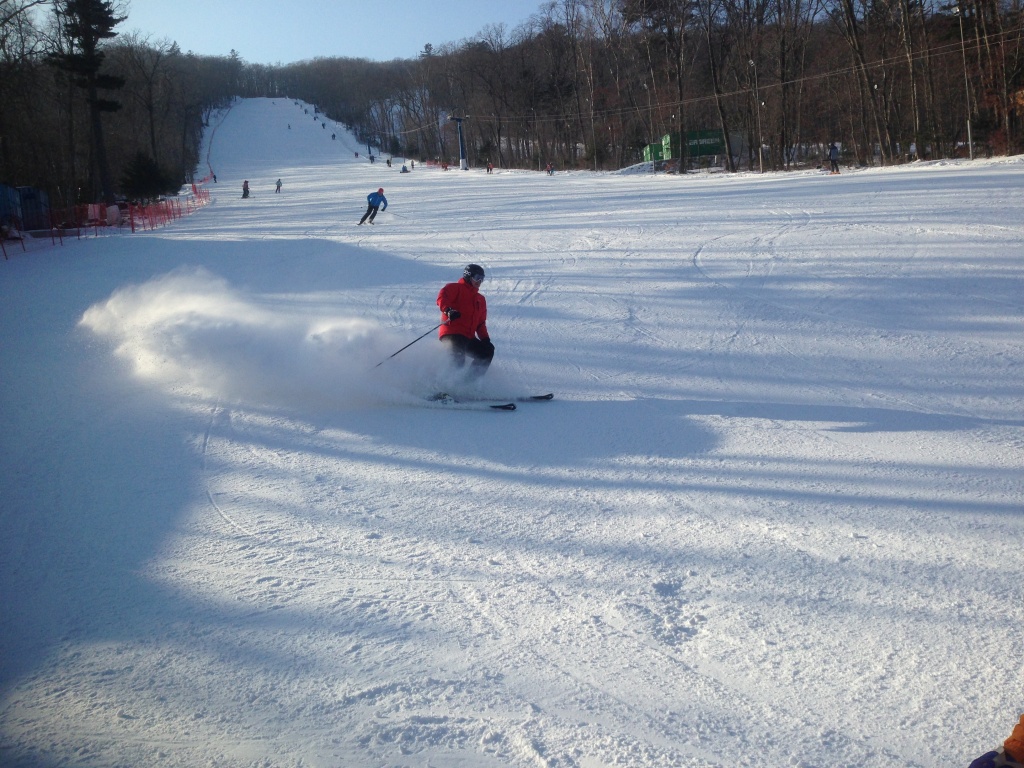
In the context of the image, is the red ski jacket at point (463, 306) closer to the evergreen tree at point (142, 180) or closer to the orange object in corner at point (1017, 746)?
the orange object in corner at point (1017, 746)

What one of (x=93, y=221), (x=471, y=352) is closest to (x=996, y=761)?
(x=471, y=352)

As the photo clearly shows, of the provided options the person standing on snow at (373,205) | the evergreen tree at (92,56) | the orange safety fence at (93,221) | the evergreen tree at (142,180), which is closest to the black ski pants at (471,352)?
the person standing on snow at (373,205)

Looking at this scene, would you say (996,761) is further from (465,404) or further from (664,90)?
(664,90)

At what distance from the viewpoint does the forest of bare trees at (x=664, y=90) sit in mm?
33219

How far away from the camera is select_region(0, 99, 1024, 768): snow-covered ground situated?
3.08 m

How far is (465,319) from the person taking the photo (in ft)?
25.7

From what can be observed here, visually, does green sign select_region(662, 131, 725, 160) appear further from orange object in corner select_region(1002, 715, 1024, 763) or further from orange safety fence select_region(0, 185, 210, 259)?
orange object in corner select_region(1002, 715, 1024, 763)

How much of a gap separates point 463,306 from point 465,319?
0.48ft

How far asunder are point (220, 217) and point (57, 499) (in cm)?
3020

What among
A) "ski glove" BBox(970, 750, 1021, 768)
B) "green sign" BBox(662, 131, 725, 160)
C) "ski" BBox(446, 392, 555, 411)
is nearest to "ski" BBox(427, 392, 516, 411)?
"ski" BBox(446, 392, 555, 411)

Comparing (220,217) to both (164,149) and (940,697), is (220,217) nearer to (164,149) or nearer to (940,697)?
(940,697)

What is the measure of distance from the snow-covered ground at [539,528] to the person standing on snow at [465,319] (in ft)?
1.48

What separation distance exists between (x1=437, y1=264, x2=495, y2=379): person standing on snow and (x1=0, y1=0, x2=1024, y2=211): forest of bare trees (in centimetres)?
2649

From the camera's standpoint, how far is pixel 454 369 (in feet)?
26.5
